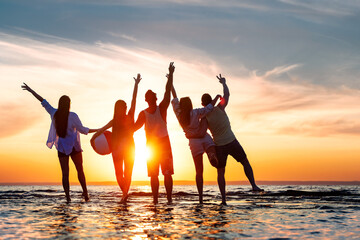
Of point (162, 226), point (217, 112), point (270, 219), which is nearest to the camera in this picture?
point (162, 226)

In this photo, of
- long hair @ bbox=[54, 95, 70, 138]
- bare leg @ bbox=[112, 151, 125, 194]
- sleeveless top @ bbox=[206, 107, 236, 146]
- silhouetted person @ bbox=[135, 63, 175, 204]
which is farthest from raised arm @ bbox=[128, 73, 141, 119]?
sleeveless top @ bbox=[206, 107, 236, 146]

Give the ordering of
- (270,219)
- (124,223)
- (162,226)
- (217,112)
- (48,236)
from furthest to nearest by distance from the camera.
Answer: (217,112)
(270,219)
(124,223)
(162,226)
(48,236)

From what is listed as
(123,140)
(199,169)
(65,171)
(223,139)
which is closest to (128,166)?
(123,140)

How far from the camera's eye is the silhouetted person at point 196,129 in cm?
1020

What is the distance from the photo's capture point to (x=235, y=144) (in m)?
10.2

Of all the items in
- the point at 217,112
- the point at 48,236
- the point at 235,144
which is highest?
the point at 217,112

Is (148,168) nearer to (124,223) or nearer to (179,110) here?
(179,110)

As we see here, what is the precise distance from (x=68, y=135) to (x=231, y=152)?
432 centimetres

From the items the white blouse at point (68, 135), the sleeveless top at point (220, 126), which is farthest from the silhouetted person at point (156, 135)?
the white blouse at point (68, 135)

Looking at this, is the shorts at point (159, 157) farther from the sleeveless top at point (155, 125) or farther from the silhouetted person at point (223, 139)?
the silhouetted person at point (223, 139)

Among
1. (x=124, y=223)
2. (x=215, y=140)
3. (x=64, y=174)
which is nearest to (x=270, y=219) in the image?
(x=124, y=223)

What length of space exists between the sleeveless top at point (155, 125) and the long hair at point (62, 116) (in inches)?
84.0

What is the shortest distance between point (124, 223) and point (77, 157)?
4529mm

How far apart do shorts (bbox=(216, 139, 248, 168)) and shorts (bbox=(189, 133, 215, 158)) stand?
0.28 metres
